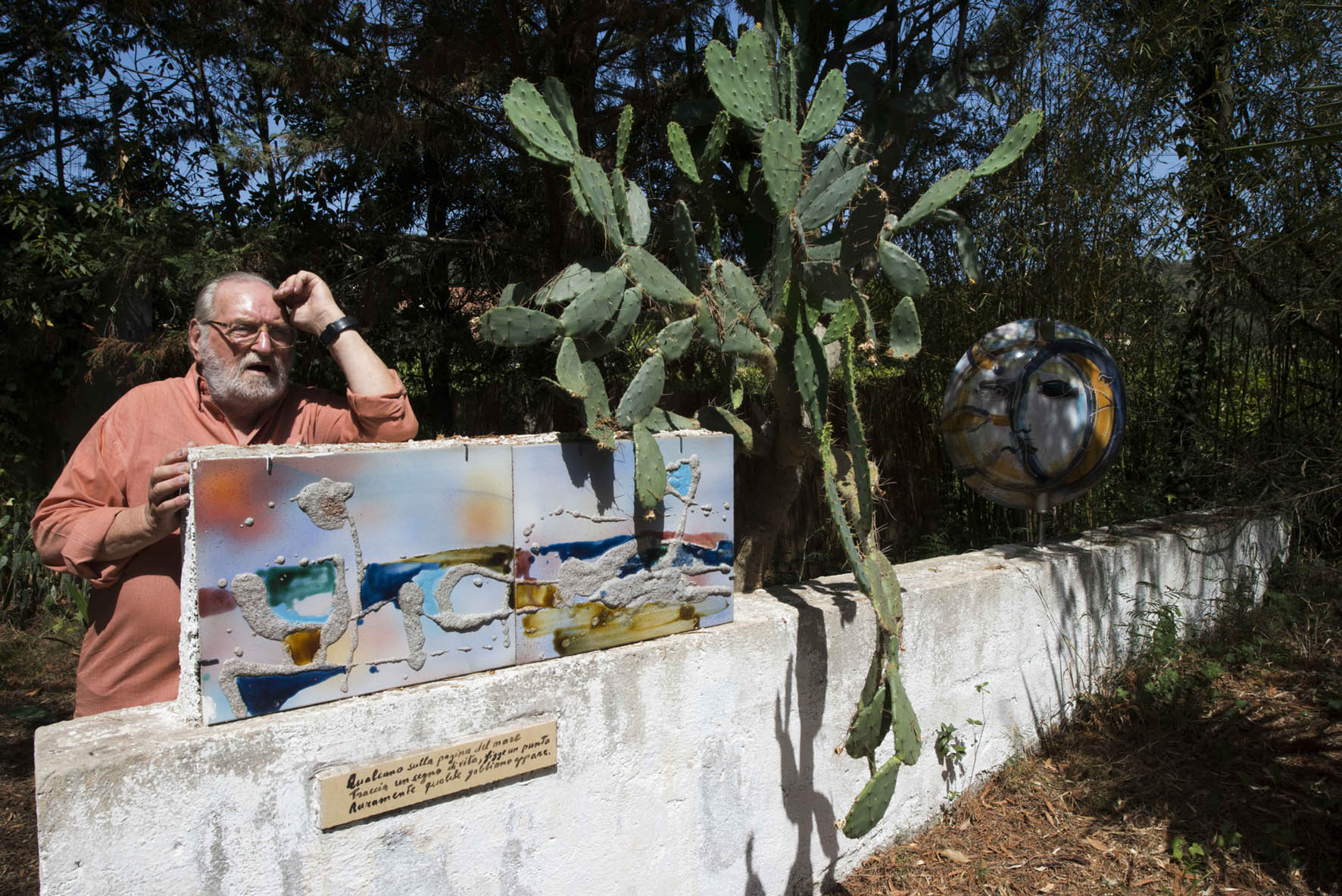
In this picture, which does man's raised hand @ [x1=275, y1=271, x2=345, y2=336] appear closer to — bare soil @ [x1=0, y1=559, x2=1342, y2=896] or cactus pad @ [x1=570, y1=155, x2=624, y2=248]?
cactus pad @ [x1=570, y1=155, x2=624, y2=248]

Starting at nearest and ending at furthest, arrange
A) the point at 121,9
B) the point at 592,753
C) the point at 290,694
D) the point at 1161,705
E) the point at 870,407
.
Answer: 1. the point at 290,694
2. the point at 592,753
3. the point at 1161,705
4. the point at 121,9
5. the point at 870,407

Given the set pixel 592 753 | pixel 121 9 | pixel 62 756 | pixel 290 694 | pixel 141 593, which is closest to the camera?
pixel 62 756

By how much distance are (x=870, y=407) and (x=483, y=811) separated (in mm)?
3858

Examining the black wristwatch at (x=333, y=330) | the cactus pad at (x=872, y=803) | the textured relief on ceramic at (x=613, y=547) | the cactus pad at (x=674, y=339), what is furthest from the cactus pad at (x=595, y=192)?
the cactus pad at (x=872, y=803)

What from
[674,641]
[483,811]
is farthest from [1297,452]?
[483,811]

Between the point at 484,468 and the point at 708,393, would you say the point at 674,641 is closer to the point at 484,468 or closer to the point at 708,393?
the point at 484,468

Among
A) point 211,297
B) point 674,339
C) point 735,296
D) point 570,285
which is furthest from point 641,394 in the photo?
point 211,297

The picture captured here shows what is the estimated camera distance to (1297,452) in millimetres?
4855

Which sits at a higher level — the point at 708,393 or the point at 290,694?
the point at 708,393

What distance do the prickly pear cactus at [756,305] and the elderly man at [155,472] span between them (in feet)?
1.99

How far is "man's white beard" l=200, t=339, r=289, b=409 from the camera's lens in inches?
85.7

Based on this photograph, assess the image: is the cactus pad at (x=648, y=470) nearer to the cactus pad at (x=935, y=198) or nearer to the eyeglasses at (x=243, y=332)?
the eyeglasses at (x=243, y=332)

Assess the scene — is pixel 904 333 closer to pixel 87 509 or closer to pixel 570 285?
pixel 570 285

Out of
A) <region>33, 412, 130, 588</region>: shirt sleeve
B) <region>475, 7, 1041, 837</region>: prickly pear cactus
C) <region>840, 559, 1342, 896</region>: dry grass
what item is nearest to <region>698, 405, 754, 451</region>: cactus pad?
<region>475, 7, 1041, 837</region>: prickly pear cactus
